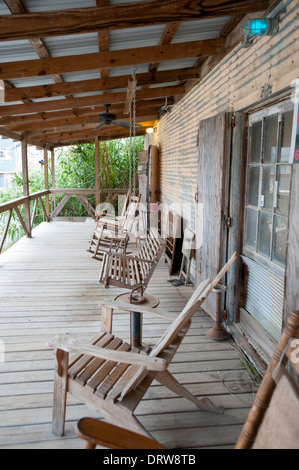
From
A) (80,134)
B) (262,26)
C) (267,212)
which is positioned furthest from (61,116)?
(267,212)

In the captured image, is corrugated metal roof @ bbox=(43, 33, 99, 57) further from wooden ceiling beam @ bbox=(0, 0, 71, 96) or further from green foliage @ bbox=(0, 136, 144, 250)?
green foliage @ bbox=(0, 136, 144, 250)

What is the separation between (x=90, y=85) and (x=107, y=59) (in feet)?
3.23

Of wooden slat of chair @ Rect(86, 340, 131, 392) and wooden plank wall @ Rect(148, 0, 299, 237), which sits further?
wooden plank wall @ Rect(148, 0, 299, 237)

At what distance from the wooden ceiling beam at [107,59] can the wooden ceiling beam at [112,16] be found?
1.04m

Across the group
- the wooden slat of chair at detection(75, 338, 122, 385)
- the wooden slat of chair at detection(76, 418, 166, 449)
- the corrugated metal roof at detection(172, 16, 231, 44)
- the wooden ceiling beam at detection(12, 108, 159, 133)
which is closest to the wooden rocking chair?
the wooden slat of chair at detection(76, 418, 166, 449)

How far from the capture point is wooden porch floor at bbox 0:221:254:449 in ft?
6.61

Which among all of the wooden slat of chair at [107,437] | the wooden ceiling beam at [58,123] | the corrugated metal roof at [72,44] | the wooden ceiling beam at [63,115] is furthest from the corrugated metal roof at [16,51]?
the wooden slat of chair at [107,437]

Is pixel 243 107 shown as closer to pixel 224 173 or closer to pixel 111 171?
pixel 224 173

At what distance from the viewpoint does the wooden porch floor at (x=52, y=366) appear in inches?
79.4

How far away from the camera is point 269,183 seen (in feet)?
8.80

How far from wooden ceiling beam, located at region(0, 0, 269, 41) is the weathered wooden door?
915 mm

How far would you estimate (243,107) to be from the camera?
2928mm

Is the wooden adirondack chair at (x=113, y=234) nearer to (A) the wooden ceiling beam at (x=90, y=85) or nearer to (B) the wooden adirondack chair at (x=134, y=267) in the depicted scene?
(B) the wooden adirondack chair at (x=134, y=267)
